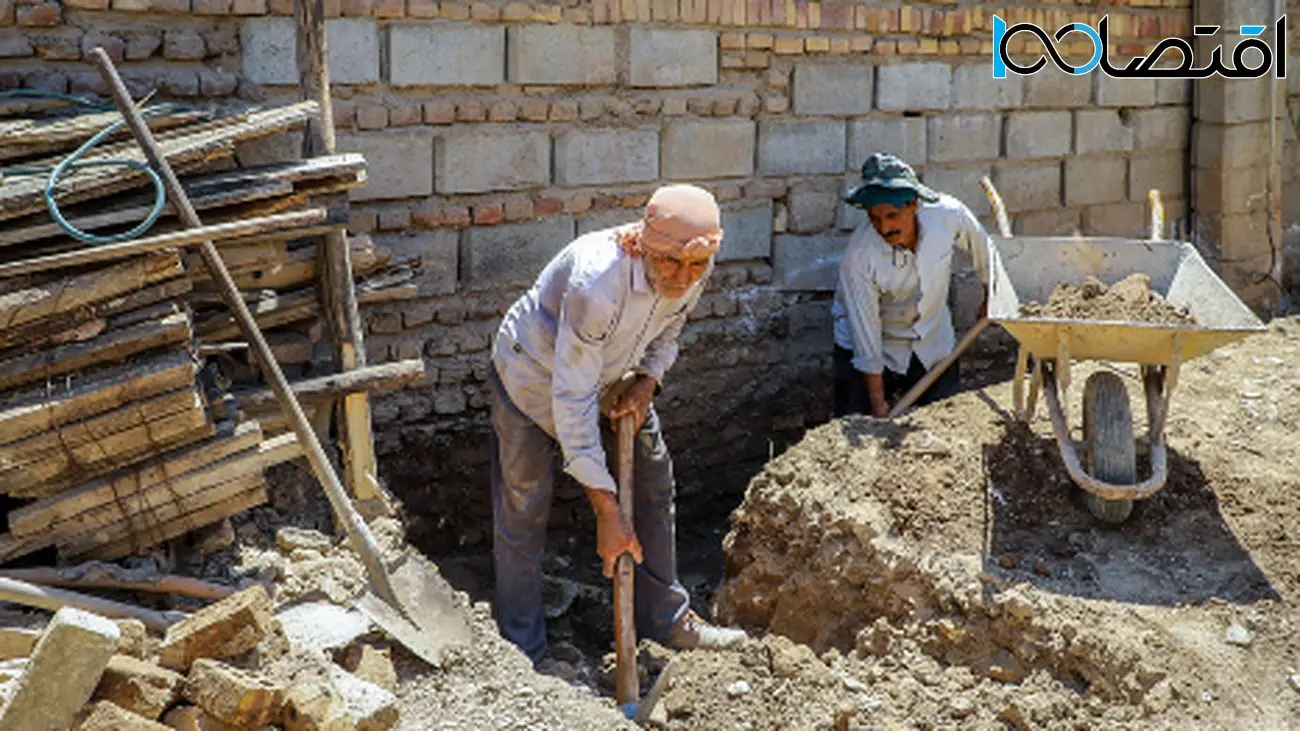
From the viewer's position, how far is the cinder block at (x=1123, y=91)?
7.84 meters

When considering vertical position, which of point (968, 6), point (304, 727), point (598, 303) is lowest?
point (304, 727)

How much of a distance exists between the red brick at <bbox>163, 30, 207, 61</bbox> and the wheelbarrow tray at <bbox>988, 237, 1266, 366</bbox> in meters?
2.94

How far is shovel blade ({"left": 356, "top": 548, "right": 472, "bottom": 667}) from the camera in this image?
3.91 meters

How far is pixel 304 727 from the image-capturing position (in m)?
3.24

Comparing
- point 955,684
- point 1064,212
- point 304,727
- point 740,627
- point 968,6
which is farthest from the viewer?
point 1064,212

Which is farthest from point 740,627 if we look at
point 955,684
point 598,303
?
point 598,303

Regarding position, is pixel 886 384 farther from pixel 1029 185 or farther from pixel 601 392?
pixel 601 392

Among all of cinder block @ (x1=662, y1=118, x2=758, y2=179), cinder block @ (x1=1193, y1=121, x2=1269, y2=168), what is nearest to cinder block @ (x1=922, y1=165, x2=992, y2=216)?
cinder block @ (x1=662, y1=118, x2=758, y2=179)

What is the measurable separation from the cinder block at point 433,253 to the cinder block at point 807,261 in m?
1.75

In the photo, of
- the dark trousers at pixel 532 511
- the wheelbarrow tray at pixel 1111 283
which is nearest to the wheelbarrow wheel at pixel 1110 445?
the wheelbarrow tray at pixel 1111 283

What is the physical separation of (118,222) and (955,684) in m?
2.92

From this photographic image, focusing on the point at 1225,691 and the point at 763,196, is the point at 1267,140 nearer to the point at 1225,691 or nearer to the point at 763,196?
the point at 763,196

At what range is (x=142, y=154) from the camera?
4.18 metres

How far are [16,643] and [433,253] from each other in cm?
244
